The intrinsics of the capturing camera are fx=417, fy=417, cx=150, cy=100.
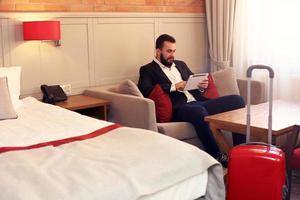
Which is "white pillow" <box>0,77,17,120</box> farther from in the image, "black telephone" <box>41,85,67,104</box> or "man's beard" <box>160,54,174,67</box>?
"man's beard" <box>160,54,174,67</box>

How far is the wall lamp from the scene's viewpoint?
3479 mm

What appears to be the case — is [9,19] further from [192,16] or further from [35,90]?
[192,16]

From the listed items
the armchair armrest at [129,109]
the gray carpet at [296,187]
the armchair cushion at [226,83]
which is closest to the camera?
the gray carpet at [296,187]

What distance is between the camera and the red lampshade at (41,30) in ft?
11.4

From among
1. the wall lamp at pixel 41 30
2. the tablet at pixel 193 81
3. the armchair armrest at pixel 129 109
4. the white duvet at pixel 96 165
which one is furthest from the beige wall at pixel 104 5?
the white duvet at pixel 96 165

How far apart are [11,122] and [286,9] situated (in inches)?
123

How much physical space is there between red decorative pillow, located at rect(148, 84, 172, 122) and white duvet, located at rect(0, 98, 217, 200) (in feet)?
3.99

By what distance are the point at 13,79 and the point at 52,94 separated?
0.44m

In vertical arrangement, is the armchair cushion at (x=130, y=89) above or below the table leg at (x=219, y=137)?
above

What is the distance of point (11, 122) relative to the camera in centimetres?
280

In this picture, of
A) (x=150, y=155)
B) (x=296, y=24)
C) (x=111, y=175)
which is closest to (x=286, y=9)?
(x=296, y=24)

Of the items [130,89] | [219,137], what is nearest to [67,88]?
[130,89]

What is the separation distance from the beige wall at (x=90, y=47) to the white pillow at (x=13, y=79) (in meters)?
0.27

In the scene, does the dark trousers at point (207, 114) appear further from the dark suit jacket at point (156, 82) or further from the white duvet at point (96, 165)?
the white duvet at point (96, 165)
